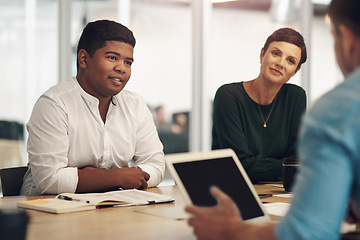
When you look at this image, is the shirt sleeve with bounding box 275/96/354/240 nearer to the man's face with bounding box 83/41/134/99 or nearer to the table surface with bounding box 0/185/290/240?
the table surface with bounding box 0/185/290/240

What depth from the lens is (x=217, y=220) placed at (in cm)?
117

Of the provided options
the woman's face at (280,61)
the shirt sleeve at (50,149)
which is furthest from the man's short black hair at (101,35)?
the woman's face at (280,61)

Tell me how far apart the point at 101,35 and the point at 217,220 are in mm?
1661

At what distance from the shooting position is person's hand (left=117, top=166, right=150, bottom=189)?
2.23 m

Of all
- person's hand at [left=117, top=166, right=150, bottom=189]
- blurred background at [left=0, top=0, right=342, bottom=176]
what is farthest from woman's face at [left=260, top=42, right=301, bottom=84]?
blurred background at [left=0, top=0, right=342, bottom=176]

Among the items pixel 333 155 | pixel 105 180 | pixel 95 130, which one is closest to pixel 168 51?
pixel 95 130

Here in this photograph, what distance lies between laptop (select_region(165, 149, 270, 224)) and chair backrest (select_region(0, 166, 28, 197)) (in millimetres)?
1238

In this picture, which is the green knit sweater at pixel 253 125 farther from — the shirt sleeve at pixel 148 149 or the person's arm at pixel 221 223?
the person's arm at pixel 221 223

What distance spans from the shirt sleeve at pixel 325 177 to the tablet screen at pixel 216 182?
42 cm

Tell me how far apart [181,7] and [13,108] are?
94.2 inches

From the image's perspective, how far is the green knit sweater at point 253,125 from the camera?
2.85 meters

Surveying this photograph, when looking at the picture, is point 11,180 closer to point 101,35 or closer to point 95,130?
point 95,130

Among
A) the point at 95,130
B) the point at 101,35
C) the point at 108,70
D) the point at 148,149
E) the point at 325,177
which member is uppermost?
the point at 101,35

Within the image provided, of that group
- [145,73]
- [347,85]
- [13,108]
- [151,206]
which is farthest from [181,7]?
[347,85]
